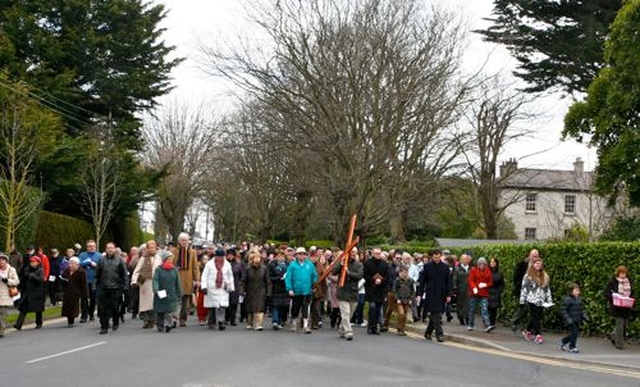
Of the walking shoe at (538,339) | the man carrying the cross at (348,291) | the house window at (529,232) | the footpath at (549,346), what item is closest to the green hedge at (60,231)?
the man carrying the cross at (348,291)

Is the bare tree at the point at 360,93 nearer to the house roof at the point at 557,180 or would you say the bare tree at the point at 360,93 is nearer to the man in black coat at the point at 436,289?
the man in black coat at the point at 436,289

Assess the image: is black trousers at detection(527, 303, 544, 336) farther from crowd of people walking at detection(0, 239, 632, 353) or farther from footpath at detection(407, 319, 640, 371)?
footpath at detection(407, 319, 640, 371)

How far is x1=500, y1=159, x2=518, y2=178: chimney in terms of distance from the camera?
47.4 metres

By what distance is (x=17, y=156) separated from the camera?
2888 cm

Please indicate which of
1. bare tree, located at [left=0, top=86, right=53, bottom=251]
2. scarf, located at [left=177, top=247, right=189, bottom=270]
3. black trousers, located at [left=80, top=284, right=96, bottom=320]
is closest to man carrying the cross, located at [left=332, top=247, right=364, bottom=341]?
scarf, located at [left=177, top=247, right=189, bottom=270]

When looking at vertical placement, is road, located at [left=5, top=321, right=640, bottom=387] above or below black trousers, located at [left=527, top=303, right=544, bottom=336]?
below

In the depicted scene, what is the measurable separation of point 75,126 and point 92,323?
2314 cm

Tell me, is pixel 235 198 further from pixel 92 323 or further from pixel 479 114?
pixel 92 323

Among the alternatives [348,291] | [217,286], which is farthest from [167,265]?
[348,291]

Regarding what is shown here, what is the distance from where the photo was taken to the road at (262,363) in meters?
10.9

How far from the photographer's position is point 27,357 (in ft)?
43.4

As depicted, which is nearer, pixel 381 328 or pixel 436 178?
pixel 381 328

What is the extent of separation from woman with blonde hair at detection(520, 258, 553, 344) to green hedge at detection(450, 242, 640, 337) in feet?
3.71

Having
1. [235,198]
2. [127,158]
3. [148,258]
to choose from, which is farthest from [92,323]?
[235,198]
